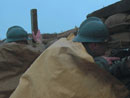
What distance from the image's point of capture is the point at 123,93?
2.50m

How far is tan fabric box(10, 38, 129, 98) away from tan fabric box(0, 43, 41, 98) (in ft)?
3.62

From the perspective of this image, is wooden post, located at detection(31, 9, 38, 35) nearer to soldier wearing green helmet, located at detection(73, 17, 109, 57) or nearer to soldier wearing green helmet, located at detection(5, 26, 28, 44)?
soldier wearing green helmet, located at detection(5, 26, 28, 44)

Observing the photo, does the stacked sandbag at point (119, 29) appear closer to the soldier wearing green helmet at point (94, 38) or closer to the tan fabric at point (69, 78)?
the soldier wearing green helmet at point (94, 38)

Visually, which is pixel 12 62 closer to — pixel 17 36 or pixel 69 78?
pixel 17 36

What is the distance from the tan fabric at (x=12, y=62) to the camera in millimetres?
3535

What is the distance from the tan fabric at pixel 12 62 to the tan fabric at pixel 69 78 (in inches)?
43.4

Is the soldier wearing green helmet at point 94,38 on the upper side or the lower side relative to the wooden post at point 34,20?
upper

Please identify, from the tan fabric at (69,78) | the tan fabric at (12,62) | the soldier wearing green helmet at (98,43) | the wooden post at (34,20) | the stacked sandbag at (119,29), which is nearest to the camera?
the tan fabric at (69,78)

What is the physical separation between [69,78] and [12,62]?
4.70ft

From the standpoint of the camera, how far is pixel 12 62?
3.60 m

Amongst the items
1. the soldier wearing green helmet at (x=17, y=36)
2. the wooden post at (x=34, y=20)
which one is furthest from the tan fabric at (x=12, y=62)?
the wooden post at (x=34, y=20)

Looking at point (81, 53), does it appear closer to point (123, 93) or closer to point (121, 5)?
point (123, 93)

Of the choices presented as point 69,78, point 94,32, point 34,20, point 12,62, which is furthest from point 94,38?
point 34,20

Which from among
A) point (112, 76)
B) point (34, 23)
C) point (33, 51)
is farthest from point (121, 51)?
point (34, 23)
